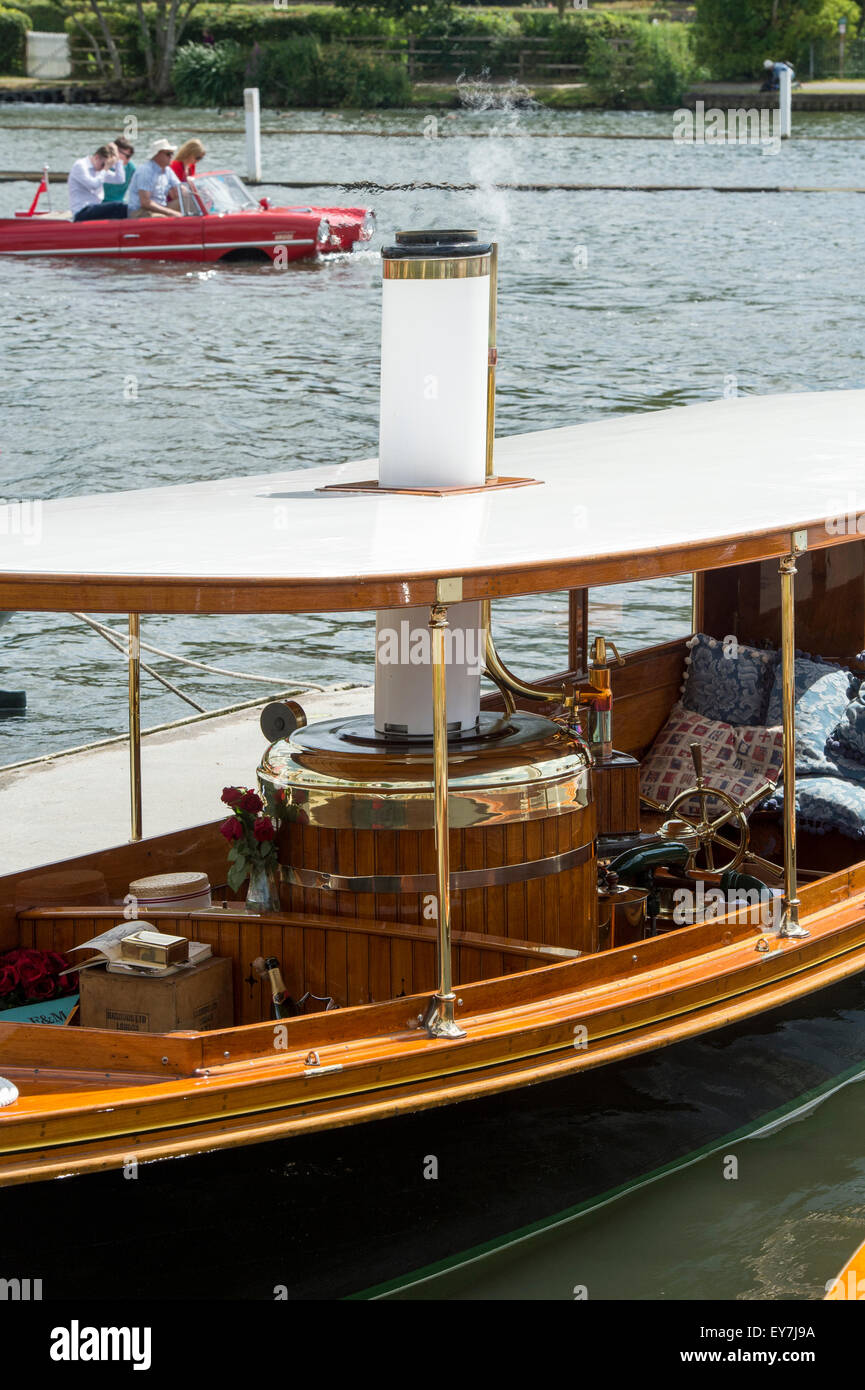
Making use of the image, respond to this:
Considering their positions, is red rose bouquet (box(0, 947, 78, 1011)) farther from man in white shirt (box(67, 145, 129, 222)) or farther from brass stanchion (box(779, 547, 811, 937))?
man in white shirt (box(67, 145, 129, 222))

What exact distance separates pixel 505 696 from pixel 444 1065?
60.7 inches

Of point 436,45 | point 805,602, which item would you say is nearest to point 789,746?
point 805,602

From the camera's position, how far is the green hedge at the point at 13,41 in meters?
71.6

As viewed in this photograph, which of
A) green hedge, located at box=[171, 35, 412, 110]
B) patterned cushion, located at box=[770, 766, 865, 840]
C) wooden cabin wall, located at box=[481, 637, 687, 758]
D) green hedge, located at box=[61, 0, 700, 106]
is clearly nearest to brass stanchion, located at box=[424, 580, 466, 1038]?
patterned cushion, located at box=[770, 766, 865, 840]

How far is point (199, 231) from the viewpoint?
2753 centimetres

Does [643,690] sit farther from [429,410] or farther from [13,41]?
[13,41]

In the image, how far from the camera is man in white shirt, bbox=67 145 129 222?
26.7 metres

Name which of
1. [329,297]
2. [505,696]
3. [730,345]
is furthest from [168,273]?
[505,696]

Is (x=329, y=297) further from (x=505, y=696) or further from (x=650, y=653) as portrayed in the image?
(x=505, y=696)

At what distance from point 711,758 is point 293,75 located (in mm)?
63539

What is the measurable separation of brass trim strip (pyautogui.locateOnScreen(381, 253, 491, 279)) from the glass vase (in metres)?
1.83

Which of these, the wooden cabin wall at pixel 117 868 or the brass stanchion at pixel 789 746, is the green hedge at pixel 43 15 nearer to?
the wooden cabin wall at pixel 117 868

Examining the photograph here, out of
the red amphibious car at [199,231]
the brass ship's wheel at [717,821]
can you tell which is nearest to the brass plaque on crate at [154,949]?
the brass ship's wheel at [717,821]

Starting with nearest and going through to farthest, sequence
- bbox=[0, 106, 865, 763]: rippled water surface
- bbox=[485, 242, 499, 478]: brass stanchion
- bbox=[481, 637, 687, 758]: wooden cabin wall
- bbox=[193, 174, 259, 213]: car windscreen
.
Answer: bbox=[485, 242, 499, 478]: brass stanchion < bbox=[481, 637, 687, 758]: wooden cabin wall < bbox=[0, 106, 865, 763]: rippled water surface < bbox=[193, 174, 259, 213]: car windscreen
